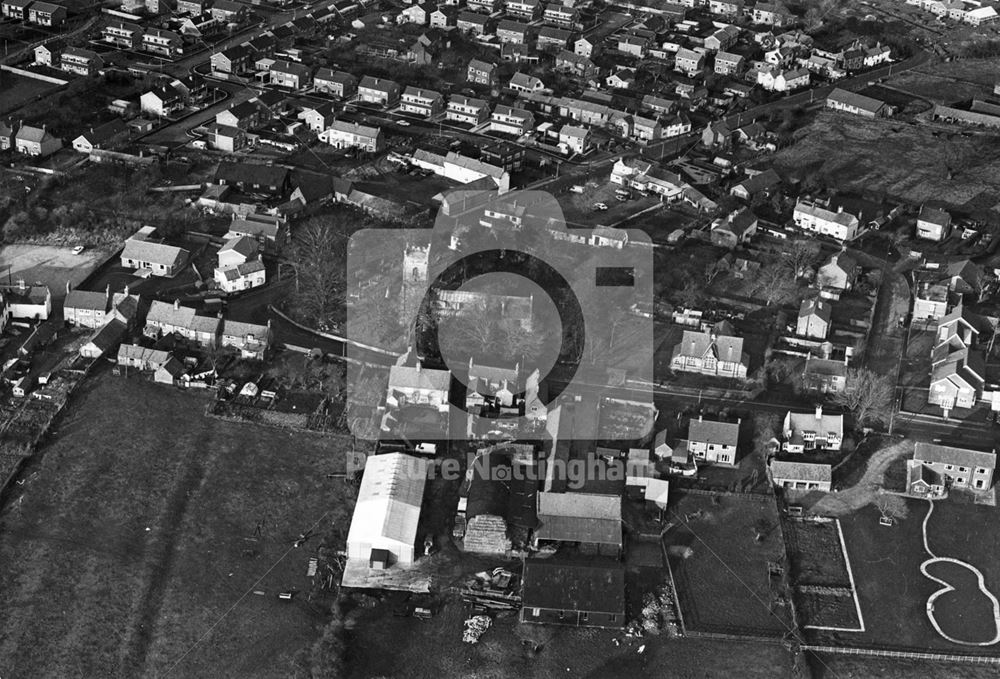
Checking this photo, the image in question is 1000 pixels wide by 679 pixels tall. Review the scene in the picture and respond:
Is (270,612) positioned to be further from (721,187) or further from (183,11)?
(183,11)

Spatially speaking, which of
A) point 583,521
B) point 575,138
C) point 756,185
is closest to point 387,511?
point 583,521

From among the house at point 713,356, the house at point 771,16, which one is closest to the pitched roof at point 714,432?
the house at point 713,356

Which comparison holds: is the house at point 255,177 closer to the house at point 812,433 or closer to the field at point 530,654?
the house at point 812,433

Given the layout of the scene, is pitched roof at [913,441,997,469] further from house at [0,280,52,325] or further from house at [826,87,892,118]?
house at [826,87,892,118]

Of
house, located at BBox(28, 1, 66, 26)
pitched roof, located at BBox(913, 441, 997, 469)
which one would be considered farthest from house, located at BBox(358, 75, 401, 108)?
pitched roof, located at BBox(913, 441, 997, 469)

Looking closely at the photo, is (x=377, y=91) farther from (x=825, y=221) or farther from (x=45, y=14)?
(x=825, y=221)

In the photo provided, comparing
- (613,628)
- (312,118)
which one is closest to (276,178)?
(312,118)
